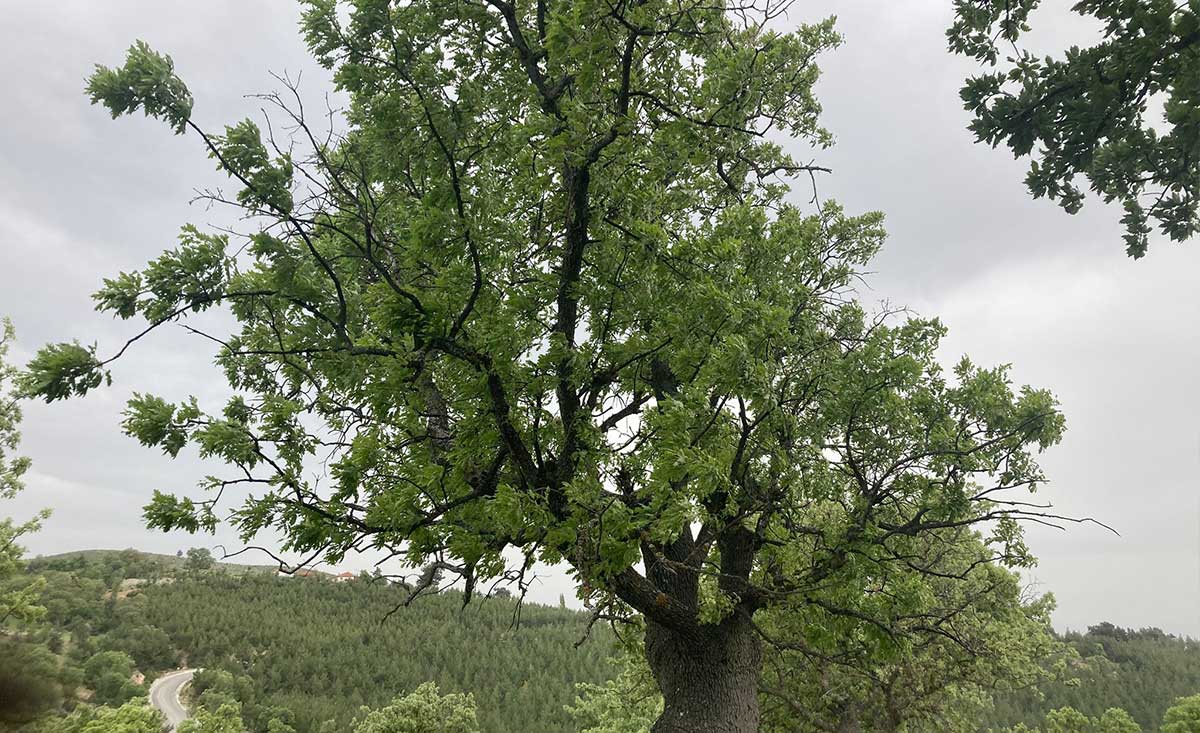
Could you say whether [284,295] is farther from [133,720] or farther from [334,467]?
[133,720]

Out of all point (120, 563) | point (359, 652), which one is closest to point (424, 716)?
point (359, 652)

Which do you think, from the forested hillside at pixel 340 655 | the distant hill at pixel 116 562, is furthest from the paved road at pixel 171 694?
the distant hill at pixel 116 562

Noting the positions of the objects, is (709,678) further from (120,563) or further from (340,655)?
(120,563)

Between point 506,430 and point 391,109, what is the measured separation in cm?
365

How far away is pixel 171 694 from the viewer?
50.1 meters

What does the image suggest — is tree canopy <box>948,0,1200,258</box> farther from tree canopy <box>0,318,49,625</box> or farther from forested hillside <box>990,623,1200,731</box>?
forested hillside <box>990,623,1200,731</box>

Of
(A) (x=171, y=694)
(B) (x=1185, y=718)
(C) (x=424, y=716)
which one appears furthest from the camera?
(A) (x=171, y=694)

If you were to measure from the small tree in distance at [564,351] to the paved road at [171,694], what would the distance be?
48939mm

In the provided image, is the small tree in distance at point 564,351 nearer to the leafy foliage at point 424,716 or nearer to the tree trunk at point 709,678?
the tree trunk at point 709,678

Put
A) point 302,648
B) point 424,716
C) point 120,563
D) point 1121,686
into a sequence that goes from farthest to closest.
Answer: point 120,563, point 302,648, point 1121,686, point 424,716

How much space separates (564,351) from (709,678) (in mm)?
5115

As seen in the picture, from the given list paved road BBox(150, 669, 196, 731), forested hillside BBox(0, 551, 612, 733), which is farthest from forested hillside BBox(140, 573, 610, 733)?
paved road BBox(150, 669, 196, 731)

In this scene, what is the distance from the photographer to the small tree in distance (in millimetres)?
5816

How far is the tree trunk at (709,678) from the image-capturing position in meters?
8.15
